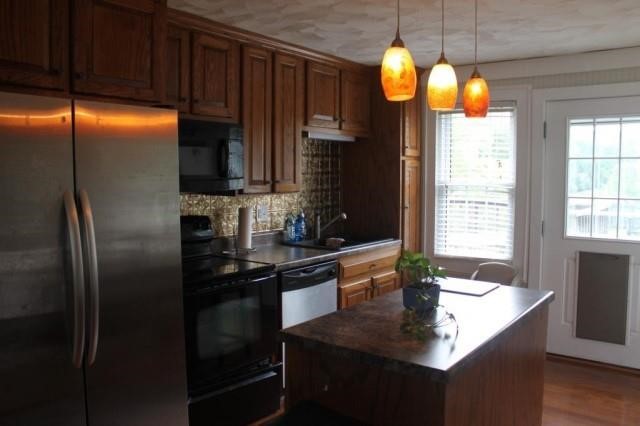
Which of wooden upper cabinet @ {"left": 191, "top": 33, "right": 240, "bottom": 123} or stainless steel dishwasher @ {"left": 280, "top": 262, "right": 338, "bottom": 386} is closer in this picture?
wooden upper cabinet @ {"left": 191, "top": 33, "right": 240, "bottom": 123}

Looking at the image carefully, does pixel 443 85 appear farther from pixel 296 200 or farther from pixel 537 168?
pixel 537 168

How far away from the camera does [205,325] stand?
2.79 m

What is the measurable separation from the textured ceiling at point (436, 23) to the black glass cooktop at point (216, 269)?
143 centimetres

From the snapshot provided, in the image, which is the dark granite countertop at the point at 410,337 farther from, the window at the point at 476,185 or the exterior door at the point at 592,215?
the window at the point at 476,185

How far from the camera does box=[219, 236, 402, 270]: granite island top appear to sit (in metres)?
3.31

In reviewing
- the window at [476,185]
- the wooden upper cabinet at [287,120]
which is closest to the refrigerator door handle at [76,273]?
the wooden upper cabinet at [287,120]

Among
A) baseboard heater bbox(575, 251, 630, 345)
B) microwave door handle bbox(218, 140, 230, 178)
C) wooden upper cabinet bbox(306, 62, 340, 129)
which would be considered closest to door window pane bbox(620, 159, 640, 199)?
baseboard heater bbox(575, 251, 630, 345)

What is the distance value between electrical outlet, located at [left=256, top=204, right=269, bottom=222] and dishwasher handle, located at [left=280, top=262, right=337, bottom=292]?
672mm

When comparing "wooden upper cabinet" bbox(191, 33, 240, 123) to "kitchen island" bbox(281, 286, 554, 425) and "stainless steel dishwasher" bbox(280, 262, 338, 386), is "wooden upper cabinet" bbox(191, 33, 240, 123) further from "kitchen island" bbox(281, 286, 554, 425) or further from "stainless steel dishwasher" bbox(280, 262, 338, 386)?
"kitchen island" bbox(281, 286, 554, 425)

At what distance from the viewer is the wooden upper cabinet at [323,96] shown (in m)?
3.95

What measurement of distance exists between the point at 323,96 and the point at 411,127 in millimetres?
952

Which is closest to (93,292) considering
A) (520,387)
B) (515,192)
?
(520,387)

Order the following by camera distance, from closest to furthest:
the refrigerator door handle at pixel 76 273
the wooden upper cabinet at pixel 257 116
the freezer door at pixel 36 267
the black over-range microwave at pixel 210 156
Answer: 1. the freezer door at pixel 36 267
2. the refrigerator door handle at pixel 76 273
3. the black over-range microwave at pixel 210 156
4. the wooden upper cabinet at pixel 257 116

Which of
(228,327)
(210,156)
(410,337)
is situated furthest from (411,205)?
(410,337)
